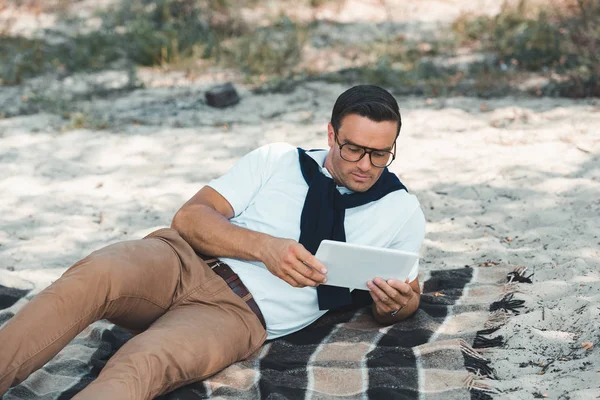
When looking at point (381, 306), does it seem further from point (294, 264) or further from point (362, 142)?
point (362, 142)

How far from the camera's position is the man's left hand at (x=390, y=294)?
331 centimetres

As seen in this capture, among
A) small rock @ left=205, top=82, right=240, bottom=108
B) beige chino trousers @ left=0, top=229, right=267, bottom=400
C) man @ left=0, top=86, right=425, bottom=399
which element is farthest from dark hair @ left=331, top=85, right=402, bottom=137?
small rock @ left=205, top=82, right=240, bottom=108

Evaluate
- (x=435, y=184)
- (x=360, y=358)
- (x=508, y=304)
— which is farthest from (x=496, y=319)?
(x=435, y=184)

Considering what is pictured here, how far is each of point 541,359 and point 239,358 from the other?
1.30 metres

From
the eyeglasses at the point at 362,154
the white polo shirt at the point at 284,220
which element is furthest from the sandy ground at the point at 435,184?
the eyeglasses at the point at 362,154

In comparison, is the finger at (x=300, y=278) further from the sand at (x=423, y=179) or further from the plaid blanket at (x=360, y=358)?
the sand at (x=423, y=179)

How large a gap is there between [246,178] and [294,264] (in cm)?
66

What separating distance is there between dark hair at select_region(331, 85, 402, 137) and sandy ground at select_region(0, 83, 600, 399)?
113 centimetres

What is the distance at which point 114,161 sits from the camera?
19.9 ft

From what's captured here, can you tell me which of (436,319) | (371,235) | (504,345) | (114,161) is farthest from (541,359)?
(114,161)

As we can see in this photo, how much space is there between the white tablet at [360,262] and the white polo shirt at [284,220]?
0.82 feet

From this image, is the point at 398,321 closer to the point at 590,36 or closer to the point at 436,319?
the point at 436,319

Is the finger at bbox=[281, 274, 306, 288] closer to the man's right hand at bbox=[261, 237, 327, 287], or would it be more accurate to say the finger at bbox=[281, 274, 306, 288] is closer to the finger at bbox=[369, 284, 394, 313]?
the man's right hand at bbox=[261, 237, 327, 287]

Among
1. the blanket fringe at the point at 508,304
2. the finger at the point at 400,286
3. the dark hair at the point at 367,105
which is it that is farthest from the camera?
the blanket fringe at the point at 508,304
